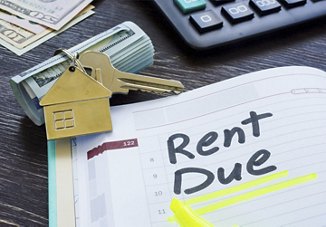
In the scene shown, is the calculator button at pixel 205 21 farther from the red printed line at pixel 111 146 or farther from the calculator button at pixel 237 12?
the red printed line at pixel 111 146

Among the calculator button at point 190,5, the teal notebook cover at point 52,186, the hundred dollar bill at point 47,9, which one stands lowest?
the teal notebook cover at point 52,186

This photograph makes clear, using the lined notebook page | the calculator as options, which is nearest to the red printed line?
the lined notebook page

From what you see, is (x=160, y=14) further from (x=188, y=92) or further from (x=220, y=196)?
(x=220, y=196)

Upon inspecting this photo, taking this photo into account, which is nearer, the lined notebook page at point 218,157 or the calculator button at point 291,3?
the lined notebook page at point 218,157

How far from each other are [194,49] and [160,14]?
74mm

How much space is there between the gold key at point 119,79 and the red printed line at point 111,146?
5 cm

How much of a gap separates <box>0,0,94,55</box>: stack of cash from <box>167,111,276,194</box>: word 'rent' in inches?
7.7

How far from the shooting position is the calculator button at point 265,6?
1.79 feet

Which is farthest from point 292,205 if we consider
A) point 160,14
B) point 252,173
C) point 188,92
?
point 160,14

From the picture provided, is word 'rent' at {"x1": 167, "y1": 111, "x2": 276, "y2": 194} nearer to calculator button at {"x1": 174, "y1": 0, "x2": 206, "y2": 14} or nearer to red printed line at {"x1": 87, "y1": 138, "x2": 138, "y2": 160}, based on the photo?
red printed line at {"x1": 87, "y1": 138, "x2": 138, "y2": 160}

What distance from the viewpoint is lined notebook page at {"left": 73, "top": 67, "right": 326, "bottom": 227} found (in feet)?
1.27

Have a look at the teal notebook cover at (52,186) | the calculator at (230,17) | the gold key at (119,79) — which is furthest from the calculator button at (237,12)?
the teal notebook cover at (52,186)

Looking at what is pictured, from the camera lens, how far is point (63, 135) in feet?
1.44

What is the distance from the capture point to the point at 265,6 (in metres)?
0.55
